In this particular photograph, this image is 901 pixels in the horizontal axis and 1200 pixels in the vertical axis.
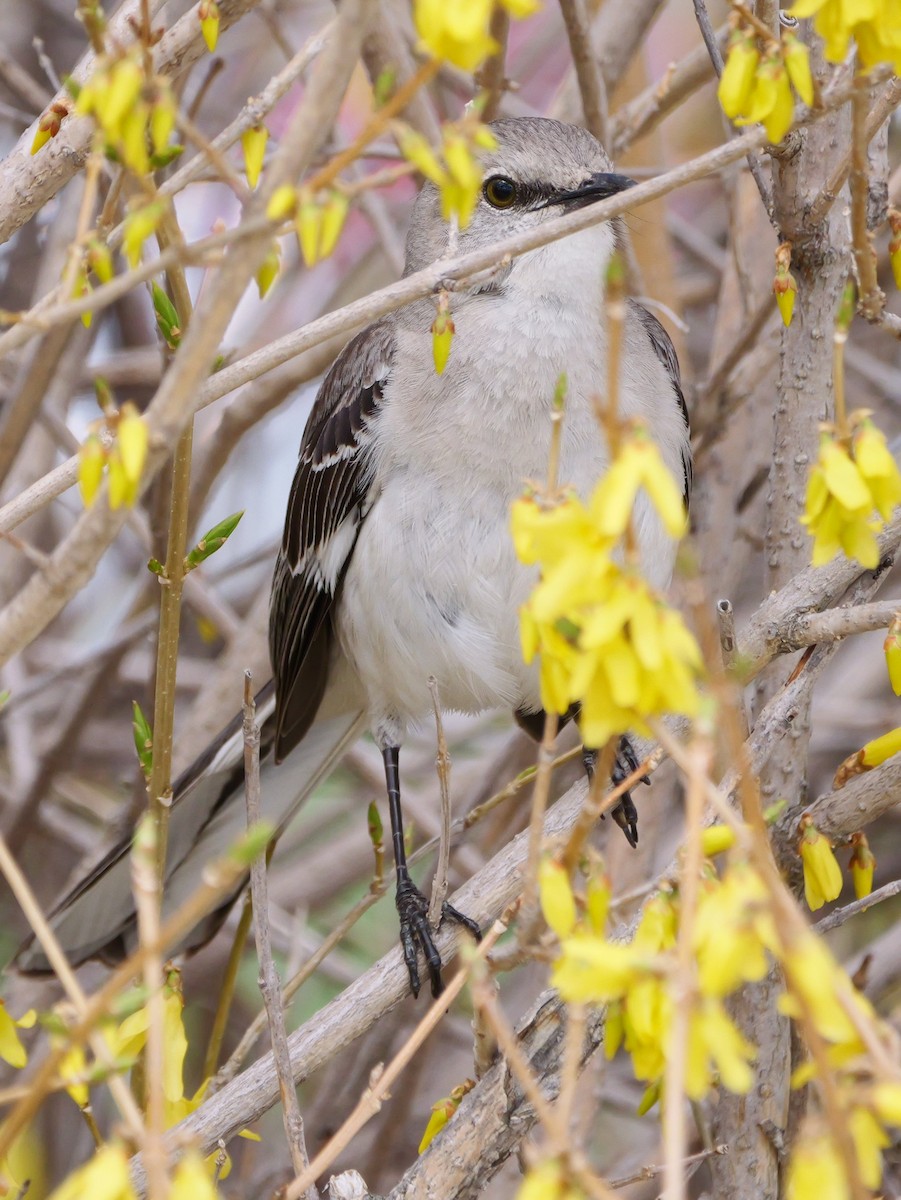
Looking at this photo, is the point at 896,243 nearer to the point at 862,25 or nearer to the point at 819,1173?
the point at 862,25

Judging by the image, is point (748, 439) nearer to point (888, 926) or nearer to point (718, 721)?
point (888, 926)

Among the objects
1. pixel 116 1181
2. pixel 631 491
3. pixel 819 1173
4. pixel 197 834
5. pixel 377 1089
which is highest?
pixel 631 491

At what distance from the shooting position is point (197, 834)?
12.7 ft

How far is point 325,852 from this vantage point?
4785mm

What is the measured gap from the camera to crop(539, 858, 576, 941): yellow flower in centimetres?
144

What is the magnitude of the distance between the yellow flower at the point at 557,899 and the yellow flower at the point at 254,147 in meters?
1.02

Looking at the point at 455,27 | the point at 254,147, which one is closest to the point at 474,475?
the point at 254,147

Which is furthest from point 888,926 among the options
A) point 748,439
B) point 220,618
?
point 220,618

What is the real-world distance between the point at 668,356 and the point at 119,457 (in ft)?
8.20

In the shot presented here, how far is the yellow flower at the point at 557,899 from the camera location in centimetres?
144

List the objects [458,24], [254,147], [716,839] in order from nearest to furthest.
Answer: [458,24] → [716,839] → [254,147]

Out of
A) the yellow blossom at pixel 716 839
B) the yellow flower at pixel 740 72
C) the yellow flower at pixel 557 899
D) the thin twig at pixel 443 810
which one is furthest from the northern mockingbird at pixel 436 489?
the yellow flower at pixel 557 899

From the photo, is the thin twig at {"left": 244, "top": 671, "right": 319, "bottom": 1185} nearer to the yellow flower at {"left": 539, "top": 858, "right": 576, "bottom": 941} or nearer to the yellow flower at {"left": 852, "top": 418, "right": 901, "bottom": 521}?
the yellow flower at {"left": 539, "top": 858, "right": 576, "bottom": 941}

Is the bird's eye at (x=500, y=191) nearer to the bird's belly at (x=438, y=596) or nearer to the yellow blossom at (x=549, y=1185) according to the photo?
the bird's belly at (x=438, y=596)
